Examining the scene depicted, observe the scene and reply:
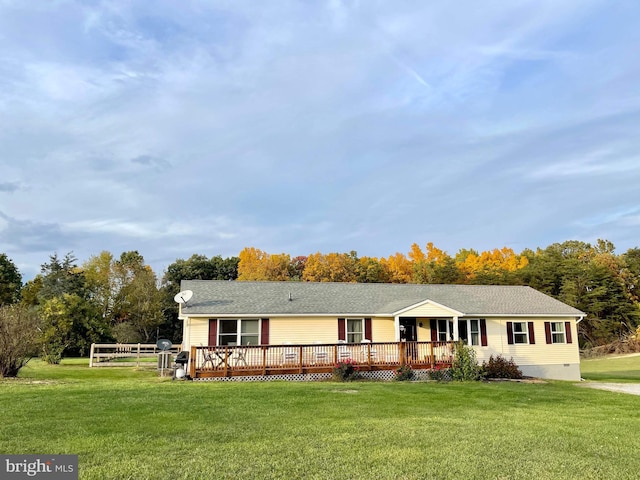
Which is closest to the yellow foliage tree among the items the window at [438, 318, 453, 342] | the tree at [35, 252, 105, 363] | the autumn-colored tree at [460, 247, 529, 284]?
the autumn-colored tree at [460, 247, 529, 284]

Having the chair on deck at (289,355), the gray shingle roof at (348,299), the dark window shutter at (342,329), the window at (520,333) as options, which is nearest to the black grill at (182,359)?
the gray shingle roof at (348,299)

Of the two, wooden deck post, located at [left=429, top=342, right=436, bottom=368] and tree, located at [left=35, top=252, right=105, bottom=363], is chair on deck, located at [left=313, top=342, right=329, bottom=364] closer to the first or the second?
wooden deck post, located at [left=429, top=342, right=436, bottom=368]

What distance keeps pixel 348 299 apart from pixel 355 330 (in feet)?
5.83

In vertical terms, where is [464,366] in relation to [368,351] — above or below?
below

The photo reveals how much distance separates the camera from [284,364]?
17031 mm

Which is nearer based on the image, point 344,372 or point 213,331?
point 344,372

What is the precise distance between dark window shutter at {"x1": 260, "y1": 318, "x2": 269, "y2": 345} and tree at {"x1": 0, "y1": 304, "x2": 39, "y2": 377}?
8034mm

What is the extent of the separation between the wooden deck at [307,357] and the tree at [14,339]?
17.5ft

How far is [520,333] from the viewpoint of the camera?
2094 centimetres

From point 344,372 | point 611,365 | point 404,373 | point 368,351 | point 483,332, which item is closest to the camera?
point 344,372

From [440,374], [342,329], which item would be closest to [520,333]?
[440,374]

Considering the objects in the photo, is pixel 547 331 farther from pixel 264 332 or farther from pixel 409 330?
pixel 264 332

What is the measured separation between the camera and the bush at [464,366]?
16734 millimetres

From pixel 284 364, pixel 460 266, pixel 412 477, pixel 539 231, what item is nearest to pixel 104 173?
pixel 284 364
